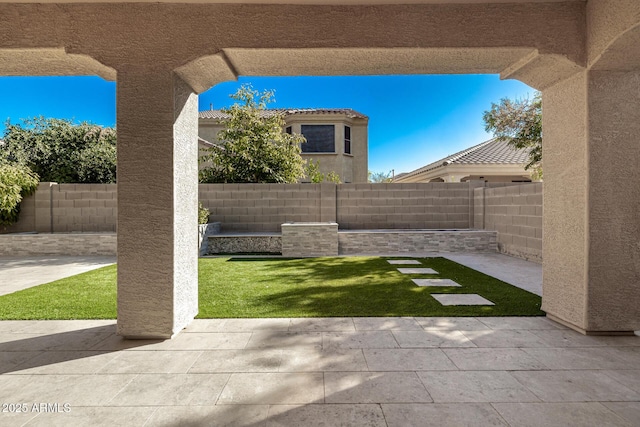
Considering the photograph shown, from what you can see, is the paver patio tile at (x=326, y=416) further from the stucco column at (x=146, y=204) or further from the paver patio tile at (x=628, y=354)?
the paver patio tile at (x=628, y=354)

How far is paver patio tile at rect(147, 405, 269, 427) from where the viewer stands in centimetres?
206

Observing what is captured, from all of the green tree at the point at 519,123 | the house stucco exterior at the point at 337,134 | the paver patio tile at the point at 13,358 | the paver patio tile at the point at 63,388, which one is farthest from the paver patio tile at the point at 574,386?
the house stucco exterior at the point at 337,134

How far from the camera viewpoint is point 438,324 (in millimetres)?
3811

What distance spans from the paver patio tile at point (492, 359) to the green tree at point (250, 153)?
10.1 metres

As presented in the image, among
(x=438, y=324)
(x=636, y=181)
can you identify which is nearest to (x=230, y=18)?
(x=438, y=324)

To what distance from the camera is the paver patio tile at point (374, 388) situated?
2.31m

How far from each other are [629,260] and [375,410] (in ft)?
11.3

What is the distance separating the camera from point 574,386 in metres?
2.47

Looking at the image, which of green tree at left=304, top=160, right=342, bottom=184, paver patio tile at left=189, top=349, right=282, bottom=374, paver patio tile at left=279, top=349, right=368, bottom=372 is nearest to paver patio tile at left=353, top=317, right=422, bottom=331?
paver patio tile at left=279, top=349, right=368, bottom=372

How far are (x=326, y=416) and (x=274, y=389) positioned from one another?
1.73 ft

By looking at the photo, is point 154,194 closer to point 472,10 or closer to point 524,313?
point 472,10

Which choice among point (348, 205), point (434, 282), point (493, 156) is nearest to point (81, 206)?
point (348, 205)

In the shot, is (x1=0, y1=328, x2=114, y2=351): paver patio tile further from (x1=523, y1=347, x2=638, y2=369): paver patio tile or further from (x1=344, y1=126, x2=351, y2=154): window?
(x1=344, y1=126, x2=351, y2=154): window

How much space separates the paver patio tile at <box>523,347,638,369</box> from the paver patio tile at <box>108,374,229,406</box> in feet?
9.86
